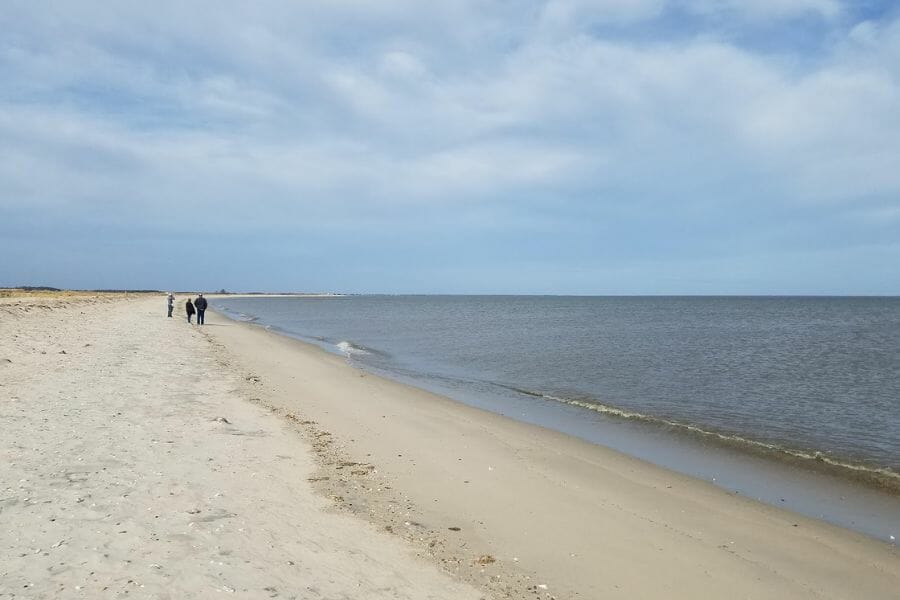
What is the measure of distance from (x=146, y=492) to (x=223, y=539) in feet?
5.43

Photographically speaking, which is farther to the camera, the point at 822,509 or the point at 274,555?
the point at 822,509

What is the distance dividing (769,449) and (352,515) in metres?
9.85

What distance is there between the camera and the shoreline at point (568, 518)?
613 cm

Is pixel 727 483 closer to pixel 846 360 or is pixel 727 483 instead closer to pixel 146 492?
pixel 146 492

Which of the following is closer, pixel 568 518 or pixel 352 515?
pixel 352 515

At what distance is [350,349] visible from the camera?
106 feet

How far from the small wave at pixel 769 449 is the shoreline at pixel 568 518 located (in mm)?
3245

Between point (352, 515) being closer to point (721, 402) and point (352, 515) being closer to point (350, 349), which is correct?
point (721, 402)

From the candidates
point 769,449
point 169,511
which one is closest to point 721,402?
point 769,449

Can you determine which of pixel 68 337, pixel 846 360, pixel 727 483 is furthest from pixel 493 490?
pixel 846 360

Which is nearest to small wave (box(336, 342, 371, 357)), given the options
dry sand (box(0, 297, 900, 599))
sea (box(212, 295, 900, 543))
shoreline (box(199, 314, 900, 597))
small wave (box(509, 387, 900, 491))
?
sea (box(212, 295, 900, 543))

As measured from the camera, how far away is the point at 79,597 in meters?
4.34

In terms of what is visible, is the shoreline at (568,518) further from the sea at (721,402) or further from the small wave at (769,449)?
the small wave at (769,449)

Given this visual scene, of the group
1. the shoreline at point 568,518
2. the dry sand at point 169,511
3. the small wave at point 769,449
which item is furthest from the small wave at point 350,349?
the dry sand at point 169,511
